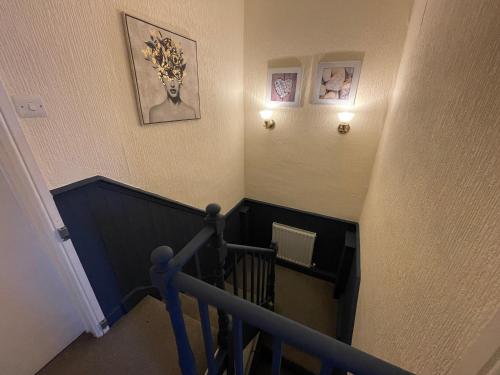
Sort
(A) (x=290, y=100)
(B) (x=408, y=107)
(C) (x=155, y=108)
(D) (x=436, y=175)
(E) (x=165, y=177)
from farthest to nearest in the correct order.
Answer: (A) (x=290, y=100), (E) (x=165, y=177), (C) (x=155, y=108), (B) (x=408, y=107), (D) (x=436, y=175)

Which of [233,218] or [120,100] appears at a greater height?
[120,100]

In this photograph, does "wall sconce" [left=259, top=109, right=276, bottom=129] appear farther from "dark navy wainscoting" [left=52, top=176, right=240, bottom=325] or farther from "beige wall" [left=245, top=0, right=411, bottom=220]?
"dark navy wainscoting" [left=52, top=176, right=240, bottom=325]

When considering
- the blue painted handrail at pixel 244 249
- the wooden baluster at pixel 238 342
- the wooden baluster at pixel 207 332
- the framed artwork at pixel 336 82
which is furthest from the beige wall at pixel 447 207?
the framed artwork at pixel 336 82

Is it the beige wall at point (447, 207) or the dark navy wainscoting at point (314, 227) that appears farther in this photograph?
the dark navy wainscoting at point (314, 227)

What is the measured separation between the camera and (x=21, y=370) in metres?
1.16

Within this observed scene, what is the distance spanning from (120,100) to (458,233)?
1.75 meters

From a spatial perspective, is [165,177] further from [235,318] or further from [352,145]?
[352,145]

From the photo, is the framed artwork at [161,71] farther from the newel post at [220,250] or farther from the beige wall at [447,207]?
the beige wall at [447,207]

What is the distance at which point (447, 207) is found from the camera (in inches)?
24.6

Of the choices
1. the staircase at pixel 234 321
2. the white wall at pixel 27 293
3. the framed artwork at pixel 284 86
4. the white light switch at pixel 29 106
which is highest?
the framed artwork at pixel 284 86

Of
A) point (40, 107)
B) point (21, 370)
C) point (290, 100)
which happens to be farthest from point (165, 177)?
point (290, 100)

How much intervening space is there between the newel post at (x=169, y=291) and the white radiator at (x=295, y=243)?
240 centimetres

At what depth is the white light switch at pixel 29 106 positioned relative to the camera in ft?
2.97

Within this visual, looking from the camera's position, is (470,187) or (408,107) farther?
(408,107)
